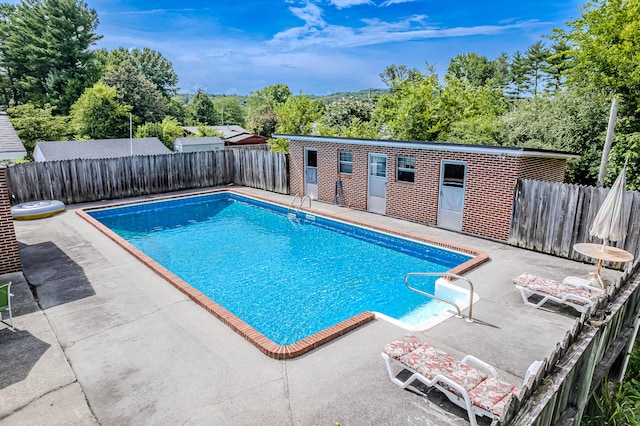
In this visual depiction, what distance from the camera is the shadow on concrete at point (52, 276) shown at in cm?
739

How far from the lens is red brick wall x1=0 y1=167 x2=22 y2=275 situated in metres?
8.17

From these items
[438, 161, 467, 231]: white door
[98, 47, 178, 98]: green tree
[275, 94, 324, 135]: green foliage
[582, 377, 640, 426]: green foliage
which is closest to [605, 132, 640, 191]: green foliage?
[438, 161, 467, 231]: white door

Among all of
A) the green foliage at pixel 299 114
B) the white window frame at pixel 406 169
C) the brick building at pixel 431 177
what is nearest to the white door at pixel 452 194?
the brick building at pixel 431 177

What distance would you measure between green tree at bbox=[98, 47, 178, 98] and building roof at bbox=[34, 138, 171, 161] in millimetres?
36536

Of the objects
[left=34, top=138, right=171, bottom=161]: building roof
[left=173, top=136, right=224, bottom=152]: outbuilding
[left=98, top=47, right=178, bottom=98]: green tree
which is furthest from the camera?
[left=98, top=47, right=178, bottom=98]: green tree

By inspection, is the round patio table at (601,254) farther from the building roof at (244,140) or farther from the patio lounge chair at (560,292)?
the building roof at (244,140)

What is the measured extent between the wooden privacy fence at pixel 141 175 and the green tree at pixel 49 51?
3167 centimetres

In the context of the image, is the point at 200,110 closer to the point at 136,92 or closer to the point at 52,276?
the point at 136,92

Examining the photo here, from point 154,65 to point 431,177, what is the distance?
217 feet

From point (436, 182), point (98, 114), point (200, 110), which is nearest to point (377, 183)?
point (436, 182)

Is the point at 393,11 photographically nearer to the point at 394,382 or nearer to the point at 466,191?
the point at 466,191

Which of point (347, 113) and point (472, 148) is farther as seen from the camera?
point (347, 113)

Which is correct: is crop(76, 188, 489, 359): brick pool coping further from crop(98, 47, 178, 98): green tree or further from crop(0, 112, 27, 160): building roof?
crop(98, 47, 178, 98): green tree

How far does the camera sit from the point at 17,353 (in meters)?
5.50
